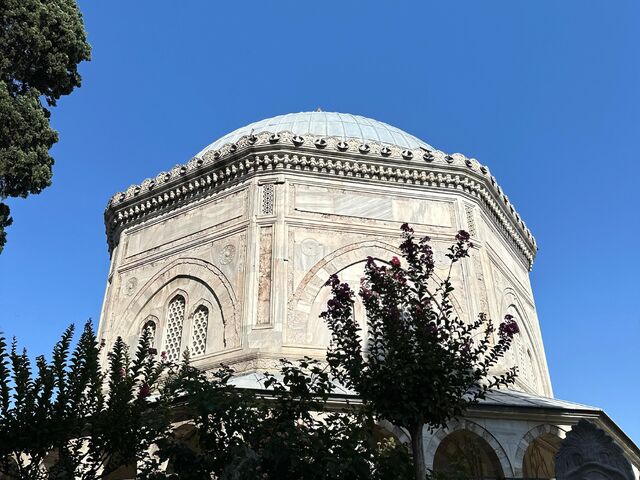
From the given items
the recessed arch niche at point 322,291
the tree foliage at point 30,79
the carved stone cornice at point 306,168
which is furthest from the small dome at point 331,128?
the tree foliage at point 30,79

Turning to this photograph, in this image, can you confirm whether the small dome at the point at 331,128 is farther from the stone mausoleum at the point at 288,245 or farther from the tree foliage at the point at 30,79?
the tree foliage at the point at 30,79

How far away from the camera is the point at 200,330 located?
1257cm

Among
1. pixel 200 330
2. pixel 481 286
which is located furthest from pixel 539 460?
pixel 200 330

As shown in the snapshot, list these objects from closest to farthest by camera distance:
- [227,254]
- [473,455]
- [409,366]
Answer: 1. [409,366]
2. [473,455]
3. [227,254]

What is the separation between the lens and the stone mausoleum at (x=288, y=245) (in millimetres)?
11758

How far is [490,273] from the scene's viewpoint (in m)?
13.3

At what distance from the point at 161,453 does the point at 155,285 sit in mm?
7311

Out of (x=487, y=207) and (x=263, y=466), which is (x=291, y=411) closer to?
(x=263, y=466)

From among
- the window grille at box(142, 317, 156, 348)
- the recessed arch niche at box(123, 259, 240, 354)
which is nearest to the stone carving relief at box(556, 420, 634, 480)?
the recessed arch niche at box(123, 259, 240, 354)

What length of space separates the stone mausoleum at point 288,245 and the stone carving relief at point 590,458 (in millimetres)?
4515

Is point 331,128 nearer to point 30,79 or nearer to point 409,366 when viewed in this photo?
point 30,79

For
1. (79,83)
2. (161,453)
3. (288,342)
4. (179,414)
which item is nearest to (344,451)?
(161,453)

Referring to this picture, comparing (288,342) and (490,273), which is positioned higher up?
(490,273)

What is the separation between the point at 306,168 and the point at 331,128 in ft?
10.2
